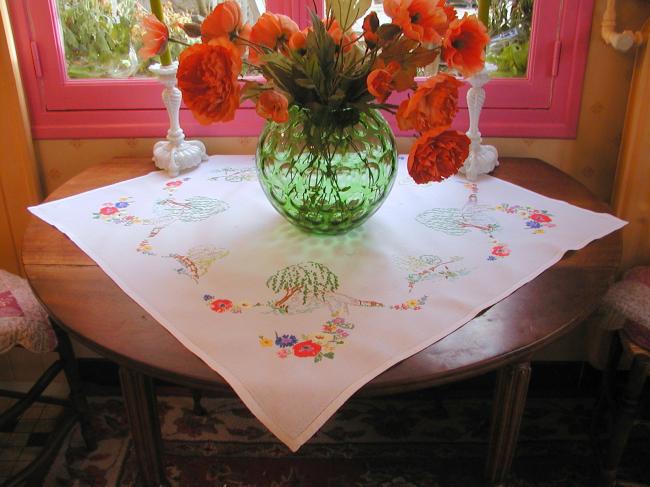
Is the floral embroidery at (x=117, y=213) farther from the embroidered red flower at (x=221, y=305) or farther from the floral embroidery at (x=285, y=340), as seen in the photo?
the floral embroidery at (x=285, y=340)

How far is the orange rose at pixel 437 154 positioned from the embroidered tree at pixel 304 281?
22 cm

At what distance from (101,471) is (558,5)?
1.71m

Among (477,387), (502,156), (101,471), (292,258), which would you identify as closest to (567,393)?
(477,387)


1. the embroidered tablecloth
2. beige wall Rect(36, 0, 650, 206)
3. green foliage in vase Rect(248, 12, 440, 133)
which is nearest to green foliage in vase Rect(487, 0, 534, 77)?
beige wall Rect(36, 0, 650, 206)

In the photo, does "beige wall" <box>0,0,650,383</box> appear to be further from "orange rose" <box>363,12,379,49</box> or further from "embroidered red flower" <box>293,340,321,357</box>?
"embroidered red flower" <box>293,340,321,357</box>

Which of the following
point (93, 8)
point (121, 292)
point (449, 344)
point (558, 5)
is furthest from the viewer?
point (93, 8)

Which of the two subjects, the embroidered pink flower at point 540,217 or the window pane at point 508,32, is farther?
the window pane at point 508,32

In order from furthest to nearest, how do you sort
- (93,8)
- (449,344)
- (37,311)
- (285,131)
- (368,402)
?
(368,402)
(93,8)
(37,311)
(285,131)
(449,344)

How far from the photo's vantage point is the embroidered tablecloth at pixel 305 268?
0.85 metres

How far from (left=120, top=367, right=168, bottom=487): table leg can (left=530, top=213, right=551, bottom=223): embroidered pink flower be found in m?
0.80

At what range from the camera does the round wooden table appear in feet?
2.81

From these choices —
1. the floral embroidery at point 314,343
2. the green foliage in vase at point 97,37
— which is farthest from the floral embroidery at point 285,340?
the green foliage in vase at point 97,37

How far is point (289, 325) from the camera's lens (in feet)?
3.07

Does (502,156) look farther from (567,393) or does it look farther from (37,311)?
(37,311)
